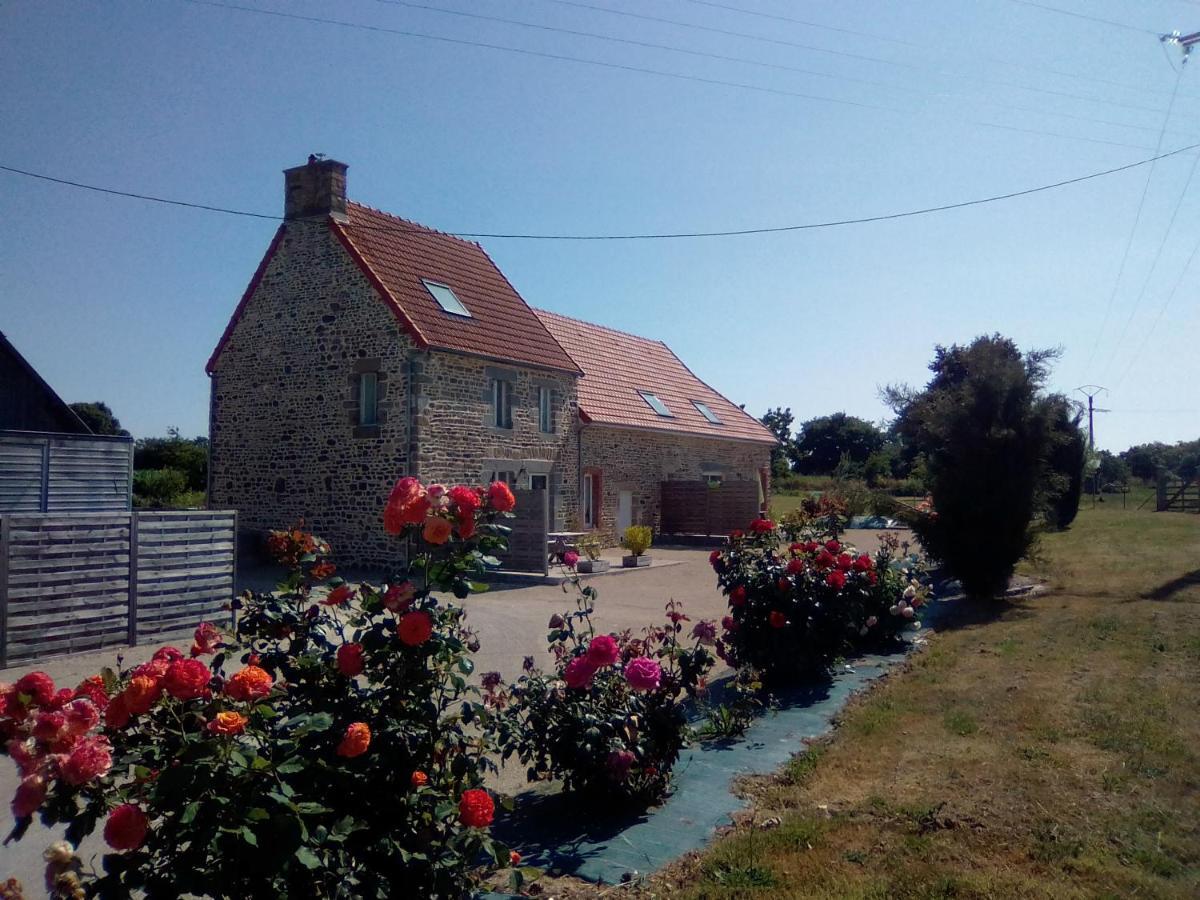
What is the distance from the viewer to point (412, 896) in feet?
10.8

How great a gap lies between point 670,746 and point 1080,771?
259 centimetres

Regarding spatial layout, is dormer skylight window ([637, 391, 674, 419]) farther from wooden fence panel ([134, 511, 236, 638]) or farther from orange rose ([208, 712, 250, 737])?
orange rose ([208, 712, 250, 737])

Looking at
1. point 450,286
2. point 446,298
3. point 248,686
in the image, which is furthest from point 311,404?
point 248,686

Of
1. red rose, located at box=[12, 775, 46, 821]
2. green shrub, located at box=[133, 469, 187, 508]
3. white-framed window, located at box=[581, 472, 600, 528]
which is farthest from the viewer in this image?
green shrub, located at box=[133, 469, 187, 508]

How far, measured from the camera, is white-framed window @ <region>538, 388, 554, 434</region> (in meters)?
22.0

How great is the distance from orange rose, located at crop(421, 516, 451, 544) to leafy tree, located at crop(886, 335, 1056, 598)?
38.0ft

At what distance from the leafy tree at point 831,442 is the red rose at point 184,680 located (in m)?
64.7

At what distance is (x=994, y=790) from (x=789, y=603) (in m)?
2.74

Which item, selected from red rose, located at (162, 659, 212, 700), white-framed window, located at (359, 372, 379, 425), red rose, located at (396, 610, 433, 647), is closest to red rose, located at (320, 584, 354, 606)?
red rose, located at (396, 610, 433, 647)

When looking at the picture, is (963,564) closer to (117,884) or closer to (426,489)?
(426,489)

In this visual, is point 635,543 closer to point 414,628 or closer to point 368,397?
point 368,397

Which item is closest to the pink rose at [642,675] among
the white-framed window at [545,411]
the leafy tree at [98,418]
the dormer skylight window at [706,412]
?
the white-framed window at [545,411]

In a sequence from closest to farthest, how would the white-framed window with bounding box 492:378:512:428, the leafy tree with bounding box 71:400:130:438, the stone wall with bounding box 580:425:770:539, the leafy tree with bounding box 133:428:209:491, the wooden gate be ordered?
the white-framed window with bounding box 492:378:512:428, the stone wall with bounding box 580:425:770:539, the wooden gate, the leafy tree with bounding box 133:428:209:491, the leafy tree with bounding box 71:400:130:438

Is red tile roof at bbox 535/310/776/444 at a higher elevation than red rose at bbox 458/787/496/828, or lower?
higher
